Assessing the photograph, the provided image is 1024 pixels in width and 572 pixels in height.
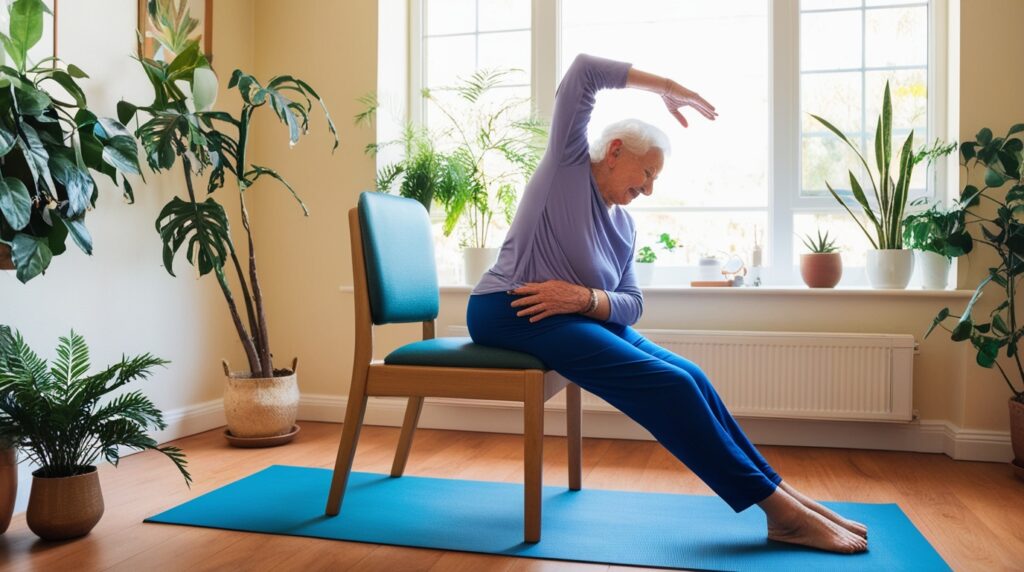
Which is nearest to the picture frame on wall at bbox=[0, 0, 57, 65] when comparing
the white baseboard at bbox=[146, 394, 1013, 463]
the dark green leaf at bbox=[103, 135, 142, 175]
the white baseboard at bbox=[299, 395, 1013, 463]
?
the dark green leaf at bbox=[103, 135, 142, 175]

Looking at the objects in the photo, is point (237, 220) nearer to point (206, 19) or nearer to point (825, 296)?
point (206, 19)

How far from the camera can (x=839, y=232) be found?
368 centimetres

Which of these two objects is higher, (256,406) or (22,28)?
(22,28)

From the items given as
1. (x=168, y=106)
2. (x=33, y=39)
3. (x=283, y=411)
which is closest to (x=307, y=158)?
(x=168, y=106)

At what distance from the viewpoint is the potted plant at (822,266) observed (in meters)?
3.41

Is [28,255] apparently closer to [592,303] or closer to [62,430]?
[62,430]

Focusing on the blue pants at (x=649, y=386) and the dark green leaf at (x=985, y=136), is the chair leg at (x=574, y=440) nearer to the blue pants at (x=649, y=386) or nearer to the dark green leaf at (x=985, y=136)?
the blue pants at (x=649, y=386)

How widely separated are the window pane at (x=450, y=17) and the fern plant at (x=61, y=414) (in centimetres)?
251

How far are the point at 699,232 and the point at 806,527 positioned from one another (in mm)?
2002

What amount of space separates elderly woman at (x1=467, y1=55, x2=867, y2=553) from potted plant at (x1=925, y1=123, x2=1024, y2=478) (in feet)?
4.00

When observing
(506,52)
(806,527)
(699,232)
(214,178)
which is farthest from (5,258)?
(699,232)

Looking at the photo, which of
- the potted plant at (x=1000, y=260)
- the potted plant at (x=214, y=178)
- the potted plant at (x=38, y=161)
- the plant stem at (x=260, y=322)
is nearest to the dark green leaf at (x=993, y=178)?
the potted plant at (x=1000, y=260)

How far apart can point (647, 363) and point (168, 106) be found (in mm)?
1957

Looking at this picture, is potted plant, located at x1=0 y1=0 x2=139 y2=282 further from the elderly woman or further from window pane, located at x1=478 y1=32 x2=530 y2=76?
window pane, located at x1=478 y1=32 x2=530 y2=76
